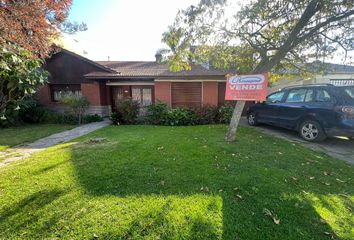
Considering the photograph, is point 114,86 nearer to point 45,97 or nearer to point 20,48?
point 45,97

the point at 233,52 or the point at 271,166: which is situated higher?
the point at 233,52

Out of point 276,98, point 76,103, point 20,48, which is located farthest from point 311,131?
point 76,103

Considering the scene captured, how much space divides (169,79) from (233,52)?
14.6ft

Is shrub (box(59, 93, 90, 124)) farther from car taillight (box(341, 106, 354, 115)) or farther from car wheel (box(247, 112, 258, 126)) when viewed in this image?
car taillight (box(341, 106, 354, 115))

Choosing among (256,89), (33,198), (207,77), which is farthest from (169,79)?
(33,198)

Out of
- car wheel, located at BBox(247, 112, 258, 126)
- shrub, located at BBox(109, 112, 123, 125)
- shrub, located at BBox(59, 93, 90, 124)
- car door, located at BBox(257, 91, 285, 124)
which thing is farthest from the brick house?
car door, located at BBox(257, 91, 285, 124)

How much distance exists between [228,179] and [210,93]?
878 cm

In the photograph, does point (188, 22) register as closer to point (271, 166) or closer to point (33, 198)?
point (271, 166)

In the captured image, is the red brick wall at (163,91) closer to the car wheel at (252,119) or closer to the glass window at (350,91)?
the car wheel at (252,119)

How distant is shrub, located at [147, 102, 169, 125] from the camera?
9709mm

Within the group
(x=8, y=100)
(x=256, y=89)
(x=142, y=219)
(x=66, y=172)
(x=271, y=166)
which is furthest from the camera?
(x=256, y=89)

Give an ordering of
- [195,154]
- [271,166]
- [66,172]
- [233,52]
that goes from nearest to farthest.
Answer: [66,172] → [271,166] → [195,154] → [233,52]

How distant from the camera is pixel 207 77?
10625mm

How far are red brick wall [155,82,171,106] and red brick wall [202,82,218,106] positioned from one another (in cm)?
219
